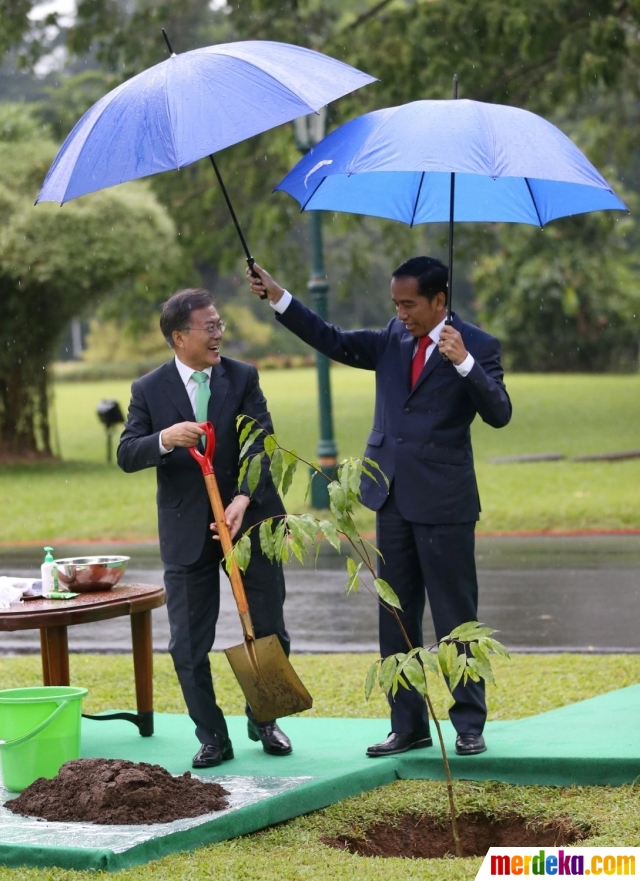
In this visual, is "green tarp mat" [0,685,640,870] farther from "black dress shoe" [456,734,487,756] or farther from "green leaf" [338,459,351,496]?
"green leaf" [338,459,351,496]

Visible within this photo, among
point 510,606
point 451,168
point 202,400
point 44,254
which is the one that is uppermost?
point 44,254

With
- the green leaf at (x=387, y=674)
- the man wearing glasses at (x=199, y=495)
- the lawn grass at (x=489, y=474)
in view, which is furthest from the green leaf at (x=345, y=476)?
the lawn grass at (x=489, y=474)

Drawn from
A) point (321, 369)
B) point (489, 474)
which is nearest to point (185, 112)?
point (321, 369)

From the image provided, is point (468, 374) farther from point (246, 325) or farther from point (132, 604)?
point (246, 325)

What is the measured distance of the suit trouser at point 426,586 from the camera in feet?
20.2

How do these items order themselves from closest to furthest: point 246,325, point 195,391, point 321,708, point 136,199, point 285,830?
point 285,830 < point 195,391 < point 321,708 < point 136,199 < point 246,325

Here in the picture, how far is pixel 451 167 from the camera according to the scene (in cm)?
523

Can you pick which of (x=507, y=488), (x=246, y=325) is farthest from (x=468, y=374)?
(x=246, y=325)

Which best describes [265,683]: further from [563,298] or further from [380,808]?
[563,298]

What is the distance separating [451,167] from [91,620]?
2.70m

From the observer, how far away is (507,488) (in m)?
18.0

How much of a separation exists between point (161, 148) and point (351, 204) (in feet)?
4.73

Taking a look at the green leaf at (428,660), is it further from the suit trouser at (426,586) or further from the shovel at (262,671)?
the suit trouser at (426,586)

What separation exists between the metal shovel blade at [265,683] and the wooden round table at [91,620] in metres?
0.86
